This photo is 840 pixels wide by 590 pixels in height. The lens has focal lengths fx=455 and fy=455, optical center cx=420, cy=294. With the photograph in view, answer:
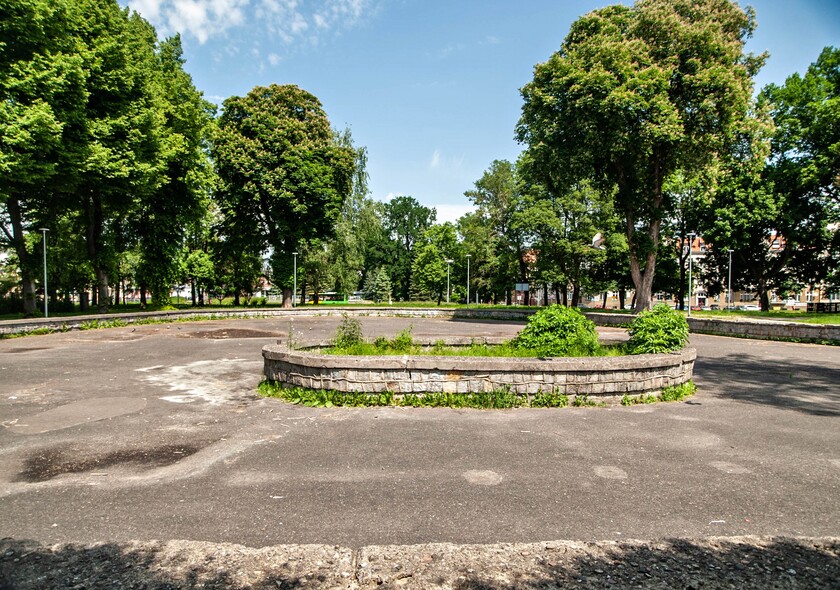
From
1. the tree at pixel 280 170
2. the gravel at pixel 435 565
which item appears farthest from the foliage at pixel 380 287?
the gravel at pixel 435 565

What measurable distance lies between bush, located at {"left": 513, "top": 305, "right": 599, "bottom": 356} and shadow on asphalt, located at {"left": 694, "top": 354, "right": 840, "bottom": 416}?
2.60 m

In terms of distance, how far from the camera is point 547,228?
4116cm

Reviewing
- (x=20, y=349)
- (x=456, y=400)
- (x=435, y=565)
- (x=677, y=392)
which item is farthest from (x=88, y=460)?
(x=20, y=349)

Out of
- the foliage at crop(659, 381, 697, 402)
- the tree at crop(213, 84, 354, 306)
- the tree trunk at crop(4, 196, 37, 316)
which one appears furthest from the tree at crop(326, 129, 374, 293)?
the foliage at crop(659, 381, 697, 402)

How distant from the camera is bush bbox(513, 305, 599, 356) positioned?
8766 mm

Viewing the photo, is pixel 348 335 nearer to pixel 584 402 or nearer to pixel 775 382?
pixel 584 402

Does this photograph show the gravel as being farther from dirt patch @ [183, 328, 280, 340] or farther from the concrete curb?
the concrete curb

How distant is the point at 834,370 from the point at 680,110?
16.4 meters

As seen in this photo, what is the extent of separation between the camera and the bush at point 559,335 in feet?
28.8

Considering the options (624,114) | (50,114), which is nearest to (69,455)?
(50,114)

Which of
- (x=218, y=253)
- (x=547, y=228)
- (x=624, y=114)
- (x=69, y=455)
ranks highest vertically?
(x=624, y=114)

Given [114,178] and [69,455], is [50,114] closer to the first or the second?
[114,178]

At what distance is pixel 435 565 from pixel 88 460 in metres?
4.31

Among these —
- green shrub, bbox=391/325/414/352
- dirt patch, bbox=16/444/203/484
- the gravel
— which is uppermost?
green shrub, bbox=391/325/414/352
